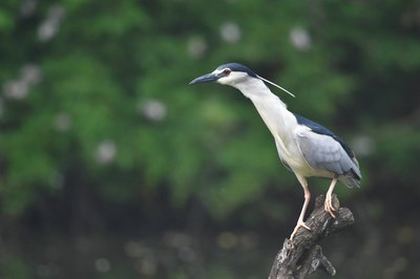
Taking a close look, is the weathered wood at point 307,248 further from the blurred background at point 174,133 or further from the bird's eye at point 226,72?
the blurred background at point 174,133

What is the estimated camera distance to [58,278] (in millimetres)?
9172

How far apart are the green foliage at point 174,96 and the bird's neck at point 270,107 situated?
4.60 metres

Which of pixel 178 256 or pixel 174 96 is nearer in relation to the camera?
pixel 178 256

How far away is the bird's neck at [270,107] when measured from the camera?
5316 millimetres

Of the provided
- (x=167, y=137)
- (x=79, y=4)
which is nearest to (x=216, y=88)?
(x=167, y=137)

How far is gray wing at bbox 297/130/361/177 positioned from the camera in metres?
5.36

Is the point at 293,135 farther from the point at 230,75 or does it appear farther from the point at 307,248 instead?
the point at 307,248

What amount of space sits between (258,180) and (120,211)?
131cm

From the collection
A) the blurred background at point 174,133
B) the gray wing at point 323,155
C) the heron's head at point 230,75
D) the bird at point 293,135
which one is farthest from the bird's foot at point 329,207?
the blurred background at point 174,133

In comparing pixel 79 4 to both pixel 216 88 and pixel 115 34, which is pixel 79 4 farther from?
pixel 216 88

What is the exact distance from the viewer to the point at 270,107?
5.33m

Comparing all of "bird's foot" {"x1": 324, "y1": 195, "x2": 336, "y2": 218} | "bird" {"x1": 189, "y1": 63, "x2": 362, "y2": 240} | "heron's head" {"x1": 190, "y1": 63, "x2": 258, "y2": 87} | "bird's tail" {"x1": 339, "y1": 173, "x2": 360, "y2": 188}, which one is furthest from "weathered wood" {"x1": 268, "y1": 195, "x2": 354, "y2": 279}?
"heron's head" {"x1": 190, "y1": 63, "x2": 258, "y2": 87}

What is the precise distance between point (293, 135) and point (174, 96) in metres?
4.92

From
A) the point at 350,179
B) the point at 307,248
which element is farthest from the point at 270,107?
the point at 307,248
